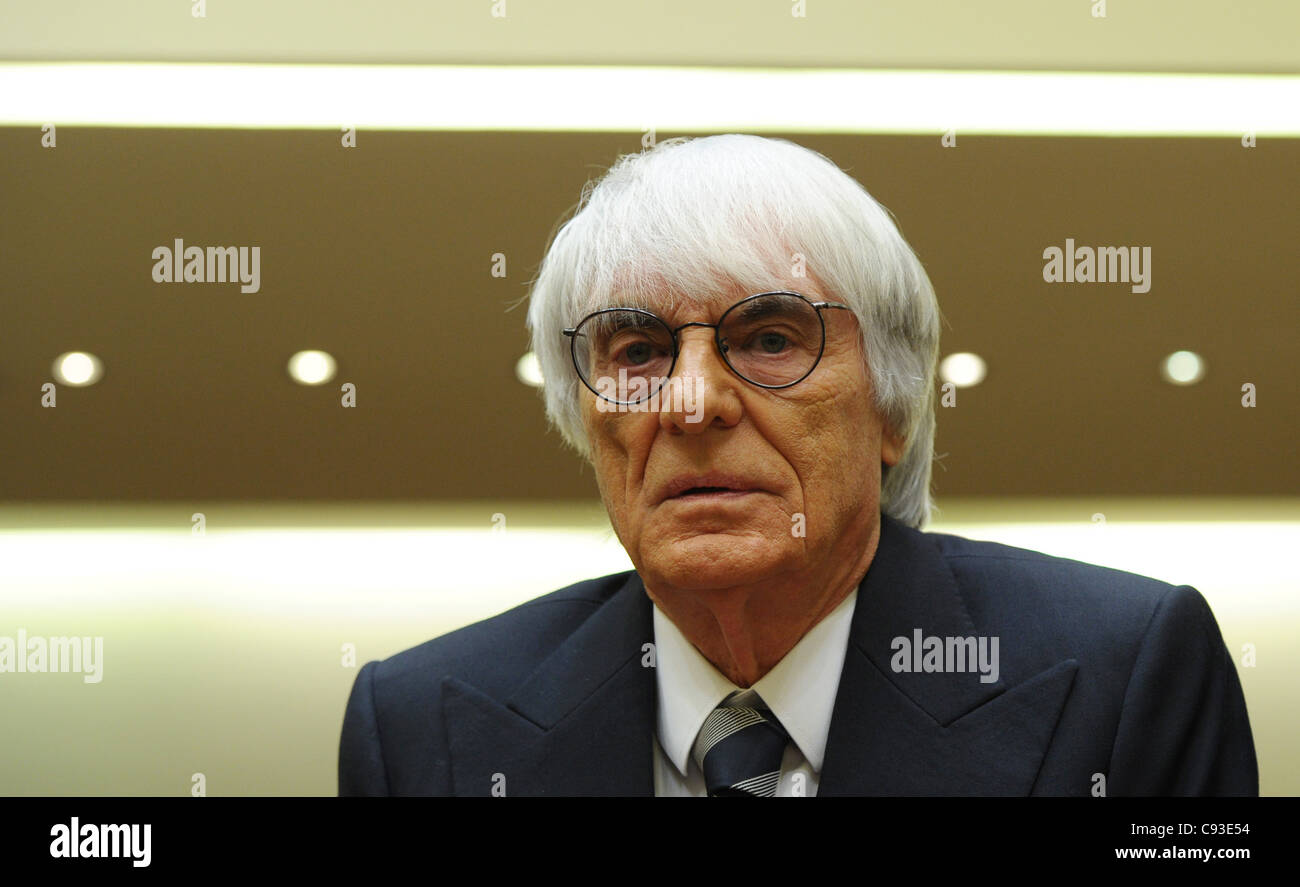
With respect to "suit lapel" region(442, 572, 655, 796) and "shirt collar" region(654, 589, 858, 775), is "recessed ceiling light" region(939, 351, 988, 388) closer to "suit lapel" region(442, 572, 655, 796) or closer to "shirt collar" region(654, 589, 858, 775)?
"shirt collar" region(654, 589, 858, 775)

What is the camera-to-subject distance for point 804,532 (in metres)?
1.32

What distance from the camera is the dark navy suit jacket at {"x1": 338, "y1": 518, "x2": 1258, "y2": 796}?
1318 mm

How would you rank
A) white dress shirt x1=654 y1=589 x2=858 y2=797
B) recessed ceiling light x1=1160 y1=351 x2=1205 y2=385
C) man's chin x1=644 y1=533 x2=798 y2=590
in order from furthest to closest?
recessed ceiling light x1=1160 y1=351 x2=1205 y2=385
white dress shirt x1=654 y1=589 x2=858 y2=797
man's chin x1=644 y1=533 x2=798 y2=590

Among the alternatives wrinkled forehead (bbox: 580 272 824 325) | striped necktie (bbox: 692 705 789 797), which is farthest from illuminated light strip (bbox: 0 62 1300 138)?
striped necktie (bbox: 692 705 789 797)

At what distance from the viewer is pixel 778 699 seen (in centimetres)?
140

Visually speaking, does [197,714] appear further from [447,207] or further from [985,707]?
[985,707]

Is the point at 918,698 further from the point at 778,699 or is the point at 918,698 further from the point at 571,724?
the point at 571,724

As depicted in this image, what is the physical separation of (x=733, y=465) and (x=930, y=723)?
400 millimetres

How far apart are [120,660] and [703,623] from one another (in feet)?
3.78

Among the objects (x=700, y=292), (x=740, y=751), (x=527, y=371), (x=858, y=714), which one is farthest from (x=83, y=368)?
(x=858, y=714)

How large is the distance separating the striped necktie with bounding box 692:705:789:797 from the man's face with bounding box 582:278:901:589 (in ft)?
0.62

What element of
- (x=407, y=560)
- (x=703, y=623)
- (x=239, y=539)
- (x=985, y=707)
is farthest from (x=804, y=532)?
(x=239, y=539)

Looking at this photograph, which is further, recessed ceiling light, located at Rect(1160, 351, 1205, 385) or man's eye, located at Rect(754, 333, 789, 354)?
recessed ceiling light, located at Rect(1160, 351, 1205, 385)

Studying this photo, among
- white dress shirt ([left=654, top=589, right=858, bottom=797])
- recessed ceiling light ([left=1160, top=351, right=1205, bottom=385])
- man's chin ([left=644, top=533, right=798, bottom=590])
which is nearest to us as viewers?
man's chin ([left=644, top=533, right=798, bottom=590])
